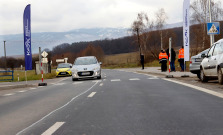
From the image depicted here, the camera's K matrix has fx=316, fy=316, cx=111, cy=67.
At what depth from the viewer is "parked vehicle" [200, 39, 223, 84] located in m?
11.9

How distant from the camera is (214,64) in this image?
12477 mm

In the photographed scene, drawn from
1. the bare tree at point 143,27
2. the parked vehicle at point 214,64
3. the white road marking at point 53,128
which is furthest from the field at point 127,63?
the white road marking at point 53,128

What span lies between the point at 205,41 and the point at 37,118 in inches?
1979

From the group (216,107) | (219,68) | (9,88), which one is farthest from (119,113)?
(9,88)

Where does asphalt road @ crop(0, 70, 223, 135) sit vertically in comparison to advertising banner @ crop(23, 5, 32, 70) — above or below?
below

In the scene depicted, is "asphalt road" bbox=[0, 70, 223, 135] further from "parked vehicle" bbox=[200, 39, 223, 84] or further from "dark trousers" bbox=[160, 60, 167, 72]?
"dark trousers" bbox=[160, 60, 167, 72]

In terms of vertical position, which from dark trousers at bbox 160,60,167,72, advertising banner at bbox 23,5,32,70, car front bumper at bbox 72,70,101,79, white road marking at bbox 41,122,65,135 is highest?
advertising banner at bbox 23,5,32,70

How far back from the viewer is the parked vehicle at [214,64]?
1193cm

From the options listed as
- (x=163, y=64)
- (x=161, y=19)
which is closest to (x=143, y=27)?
(x=161, y=19)

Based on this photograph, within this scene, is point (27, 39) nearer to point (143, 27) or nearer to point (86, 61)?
point (86, 61)

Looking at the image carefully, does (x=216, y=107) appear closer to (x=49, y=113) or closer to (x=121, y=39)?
(x=49, y=113)

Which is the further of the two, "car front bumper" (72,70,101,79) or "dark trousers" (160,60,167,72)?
"dark trousers" (160,60,167,72)

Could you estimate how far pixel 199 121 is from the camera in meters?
5.43

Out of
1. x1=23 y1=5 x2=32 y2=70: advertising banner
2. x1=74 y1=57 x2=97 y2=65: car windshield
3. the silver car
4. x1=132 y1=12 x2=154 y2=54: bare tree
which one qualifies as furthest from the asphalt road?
x1=132 y1=12 x2=154 y2=54: bare tree
